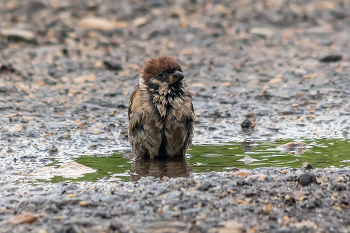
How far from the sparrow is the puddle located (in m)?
0.18

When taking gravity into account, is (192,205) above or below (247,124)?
below

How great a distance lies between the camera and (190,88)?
32.6 feet

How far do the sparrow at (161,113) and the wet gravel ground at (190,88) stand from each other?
0.80 metres

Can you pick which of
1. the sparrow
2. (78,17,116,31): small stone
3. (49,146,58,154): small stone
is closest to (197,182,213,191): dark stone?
the sparrow

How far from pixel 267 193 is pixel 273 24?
937cm

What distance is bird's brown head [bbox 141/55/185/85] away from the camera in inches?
247

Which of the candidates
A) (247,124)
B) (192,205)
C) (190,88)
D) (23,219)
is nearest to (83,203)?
(23,219)

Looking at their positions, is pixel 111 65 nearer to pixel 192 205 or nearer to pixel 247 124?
pixel 247 124

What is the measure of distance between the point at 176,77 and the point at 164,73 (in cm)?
16

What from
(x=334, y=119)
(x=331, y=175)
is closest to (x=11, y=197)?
(x=331, y=175)

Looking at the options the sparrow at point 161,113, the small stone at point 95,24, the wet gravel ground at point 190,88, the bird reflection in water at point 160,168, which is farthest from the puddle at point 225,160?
the small stone at point 95,24

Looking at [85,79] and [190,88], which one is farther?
[85,79]

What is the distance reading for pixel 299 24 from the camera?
531 inches

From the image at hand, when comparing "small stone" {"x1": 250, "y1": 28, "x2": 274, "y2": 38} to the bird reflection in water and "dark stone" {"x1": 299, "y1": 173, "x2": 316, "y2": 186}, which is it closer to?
the bird reflection in water
